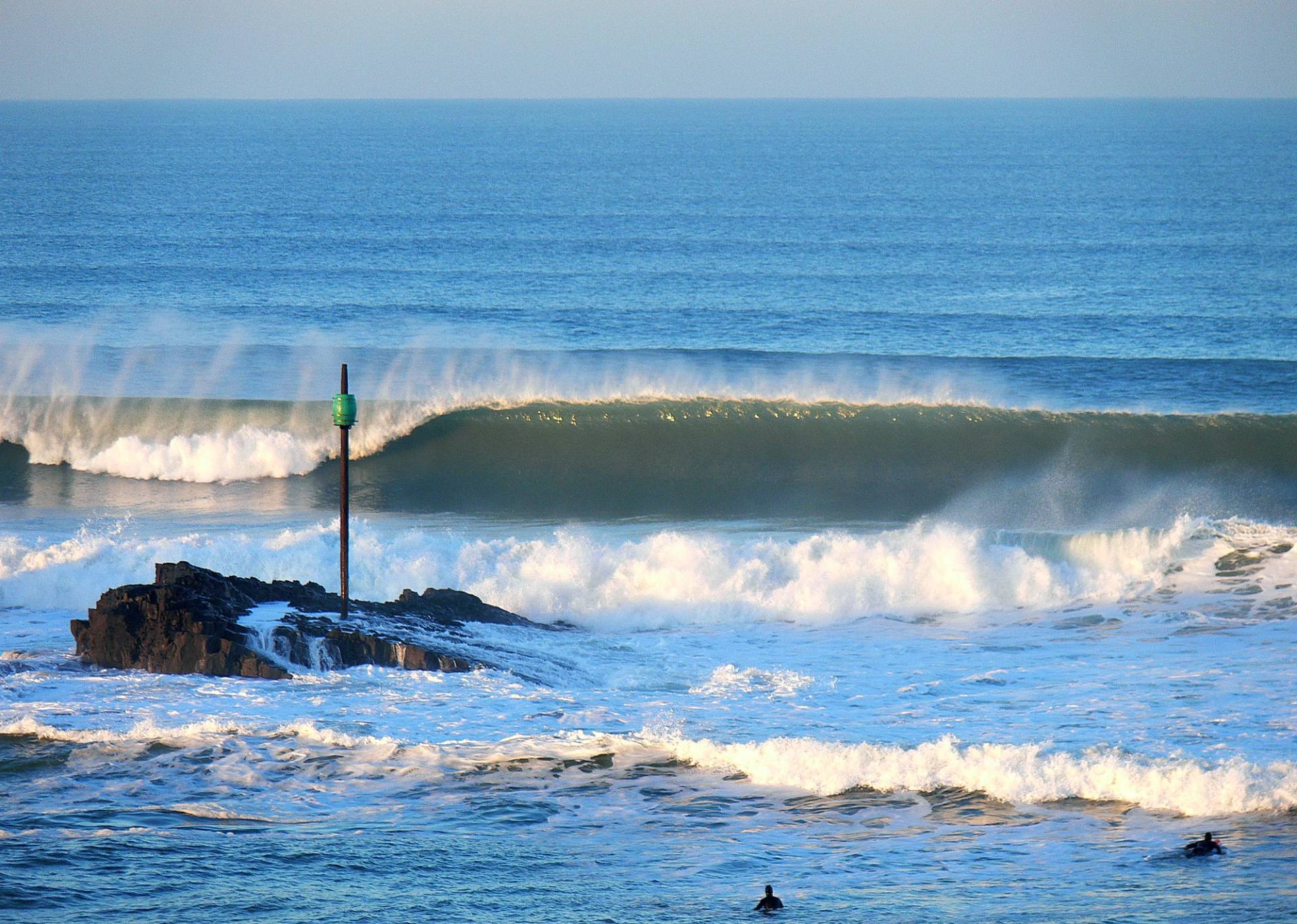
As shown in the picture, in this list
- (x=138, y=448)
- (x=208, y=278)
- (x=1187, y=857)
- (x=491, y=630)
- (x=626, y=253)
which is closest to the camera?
(x=1187, y=857)

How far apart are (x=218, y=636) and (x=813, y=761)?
5.47 metres

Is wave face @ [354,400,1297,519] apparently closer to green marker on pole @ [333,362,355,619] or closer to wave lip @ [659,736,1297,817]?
green marker on pole @ [333,362,355,619]

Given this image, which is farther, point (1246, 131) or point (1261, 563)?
point (1246, 131)

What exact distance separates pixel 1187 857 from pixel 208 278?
40237 millimetres

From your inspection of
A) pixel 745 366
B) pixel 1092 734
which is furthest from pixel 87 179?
pixel 1092 734

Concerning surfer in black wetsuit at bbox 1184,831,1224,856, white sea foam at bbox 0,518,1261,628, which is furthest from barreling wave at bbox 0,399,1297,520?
surfer in black wetsuit at bbox 1184,831,1224,856

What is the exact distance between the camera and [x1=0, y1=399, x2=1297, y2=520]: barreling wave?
826 inches

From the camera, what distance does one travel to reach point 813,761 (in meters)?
10.6

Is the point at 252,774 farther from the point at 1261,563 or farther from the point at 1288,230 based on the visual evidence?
the point at 1288,230

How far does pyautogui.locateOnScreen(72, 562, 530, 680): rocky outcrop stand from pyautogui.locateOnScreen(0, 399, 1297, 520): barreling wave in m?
7.54

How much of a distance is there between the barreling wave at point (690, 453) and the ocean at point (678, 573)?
10 centimetres

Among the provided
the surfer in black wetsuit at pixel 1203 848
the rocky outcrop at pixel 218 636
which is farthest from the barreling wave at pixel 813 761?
the rocky outcrop at pixel 218 636

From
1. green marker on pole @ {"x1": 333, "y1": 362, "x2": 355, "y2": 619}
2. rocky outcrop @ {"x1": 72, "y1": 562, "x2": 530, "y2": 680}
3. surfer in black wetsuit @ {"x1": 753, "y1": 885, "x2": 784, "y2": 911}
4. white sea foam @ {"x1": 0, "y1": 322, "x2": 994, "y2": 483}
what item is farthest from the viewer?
white sea foam @ {"x1": 0, "y1": 322, "x2": 994, "y2": 483}

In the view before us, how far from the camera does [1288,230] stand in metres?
58.0
